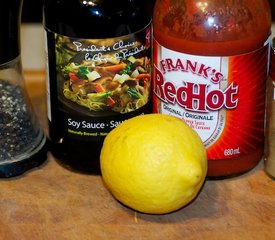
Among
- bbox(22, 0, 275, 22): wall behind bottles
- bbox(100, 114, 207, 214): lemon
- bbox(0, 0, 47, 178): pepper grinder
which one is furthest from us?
bbox(22, 0, 275, 22): wall behind bottles

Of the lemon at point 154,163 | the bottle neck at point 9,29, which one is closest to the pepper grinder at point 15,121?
the bottle neck at point 9,29

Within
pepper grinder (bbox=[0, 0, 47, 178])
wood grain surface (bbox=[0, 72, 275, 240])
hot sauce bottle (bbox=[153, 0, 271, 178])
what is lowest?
wood grain surface (bbox=[0, 72, 275, 240])

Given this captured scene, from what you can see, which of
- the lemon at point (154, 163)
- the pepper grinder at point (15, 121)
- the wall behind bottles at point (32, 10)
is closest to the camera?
the lemon at point (154, 163)

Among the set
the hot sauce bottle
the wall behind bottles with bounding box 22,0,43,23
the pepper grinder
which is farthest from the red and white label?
the wall behind bottles with bounding box 22,0,43,23

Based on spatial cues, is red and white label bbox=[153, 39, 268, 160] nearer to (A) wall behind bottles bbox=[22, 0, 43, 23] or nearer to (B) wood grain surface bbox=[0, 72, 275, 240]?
(B) wood grain surface bbox=[0, 72, 275, 240]

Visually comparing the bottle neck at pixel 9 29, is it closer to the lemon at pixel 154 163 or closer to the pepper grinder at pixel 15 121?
the pepper grinder at pixel 15 121

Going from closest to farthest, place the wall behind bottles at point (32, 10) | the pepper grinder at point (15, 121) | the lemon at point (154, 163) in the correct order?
the lemon at point (154, 163) → the pepper grinder at point (15, 121) → the wall behind bottles at point (32, 10)

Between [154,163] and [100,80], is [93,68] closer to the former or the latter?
[100,80]
